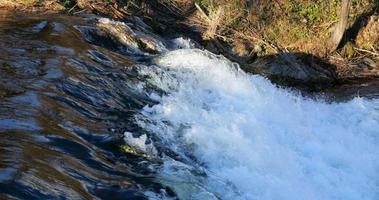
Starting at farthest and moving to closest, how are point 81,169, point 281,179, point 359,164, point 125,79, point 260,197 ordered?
point 125,79 < point 359,164 < point 281,179 < point 260,197 < point 81,169

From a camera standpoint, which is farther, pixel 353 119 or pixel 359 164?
pixel 353 119

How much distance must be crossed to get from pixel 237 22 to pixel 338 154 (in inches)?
242

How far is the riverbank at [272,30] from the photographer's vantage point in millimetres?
11578

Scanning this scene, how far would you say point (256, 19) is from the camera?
1306 centimetres

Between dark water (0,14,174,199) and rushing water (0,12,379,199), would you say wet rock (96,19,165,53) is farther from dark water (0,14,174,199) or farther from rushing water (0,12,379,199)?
dark water (0,14,174,199)

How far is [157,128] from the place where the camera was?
6754 millimetres

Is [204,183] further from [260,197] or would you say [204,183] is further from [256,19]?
[256,19]

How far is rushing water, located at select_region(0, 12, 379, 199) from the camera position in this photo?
5234mm

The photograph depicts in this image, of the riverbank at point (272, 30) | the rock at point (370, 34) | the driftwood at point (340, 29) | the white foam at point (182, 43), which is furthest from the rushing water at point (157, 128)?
the rock at point (370, 34)

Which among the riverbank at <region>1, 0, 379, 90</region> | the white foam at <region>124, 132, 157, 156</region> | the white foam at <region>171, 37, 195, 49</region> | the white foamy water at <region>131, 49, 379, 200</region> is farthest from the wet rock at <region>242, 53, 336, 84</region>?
the white foam at <region>124, 132, 157, 156</region>

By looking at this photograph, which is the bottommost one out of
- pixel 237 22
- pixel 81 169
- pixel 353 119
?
pixel 81 169

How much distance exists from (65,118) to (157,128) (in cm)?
118

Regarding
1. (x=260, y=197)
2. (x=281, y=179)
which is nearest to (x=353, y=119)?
(x=281, y=179)

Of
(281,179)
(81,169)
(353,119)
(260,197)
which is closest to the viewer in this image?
(81,169)
